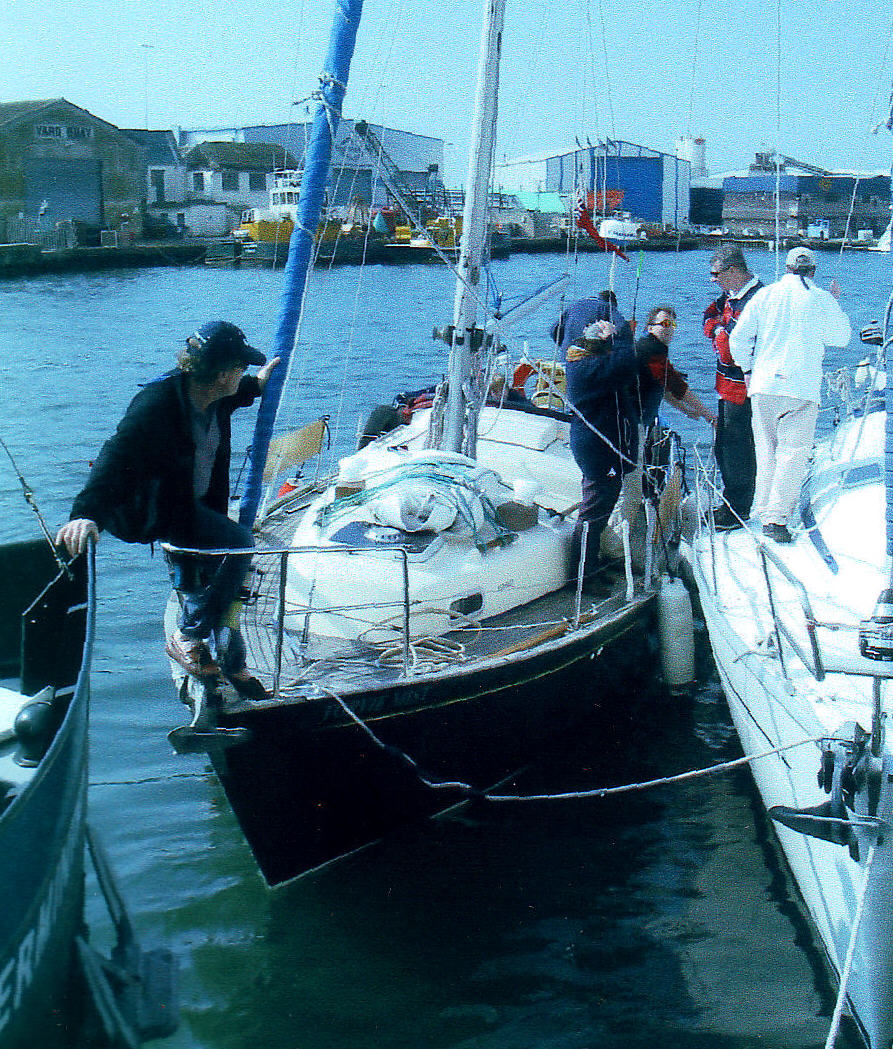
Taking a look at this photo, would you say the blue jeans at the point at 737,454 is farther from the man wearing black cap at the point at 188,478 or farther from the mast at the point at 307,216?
the man wearing black cap at the point at 188,478

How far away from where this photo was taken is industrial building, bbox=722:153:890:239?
6744cm

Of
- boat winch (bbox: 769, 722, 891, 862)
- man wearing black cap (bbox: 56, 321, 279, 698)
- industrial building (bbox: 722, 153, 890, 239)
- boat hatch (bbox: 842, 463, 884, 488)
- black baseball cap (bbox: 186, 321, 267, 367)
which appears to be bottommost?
boat winch (bbox: 769, 722, 891, 862)

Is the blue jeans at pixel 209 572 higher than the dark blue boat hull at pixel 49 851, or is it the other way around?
the blue jeans at pixel 209 572

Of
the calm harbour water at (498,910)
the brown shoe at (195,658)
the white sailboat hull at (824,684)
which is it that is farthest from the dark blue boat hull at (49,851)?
the white sailboat hull at (824,684)

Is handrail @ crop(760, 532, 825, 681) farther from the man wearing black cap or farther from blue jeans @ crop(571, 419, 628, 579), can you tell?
the man wearing black cap

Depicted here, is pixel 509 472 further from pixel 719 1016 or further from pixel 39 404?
pixel 39 404

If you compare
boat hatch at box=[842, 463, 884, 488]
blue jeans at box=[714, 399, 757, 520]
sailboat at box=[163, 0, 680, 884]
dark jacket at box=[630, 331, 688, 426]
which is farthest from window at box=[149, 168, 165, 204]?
boat hatch at box=[842, 463, 884, 488]

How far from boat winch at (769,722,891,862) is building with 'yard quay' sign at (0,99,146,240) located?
56.9m

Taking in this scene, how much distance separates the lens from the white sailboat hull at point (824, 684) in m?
4.51

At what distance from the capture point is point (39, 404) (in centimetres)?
2083

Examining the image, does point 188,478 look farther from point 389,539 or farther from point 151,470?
point 389,539

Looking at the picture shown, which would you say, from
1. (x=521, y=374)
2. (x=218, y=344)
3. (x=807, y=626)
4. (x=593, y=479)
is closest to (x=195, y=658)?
(x=218, y=344)

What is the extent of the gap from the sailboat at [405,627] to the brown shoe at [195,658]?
0.10 m

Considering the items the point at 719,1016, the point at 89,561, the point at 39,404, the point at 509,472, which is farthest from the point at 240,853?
the point at 39,404
